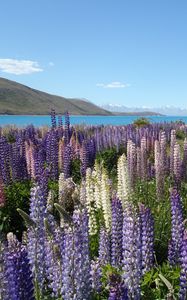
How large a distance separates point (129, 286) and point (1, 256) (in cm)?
127

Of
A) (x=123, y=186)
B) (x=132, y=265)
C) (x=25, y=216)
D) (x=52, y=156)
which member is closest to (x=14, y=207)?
(x=123, y=186)

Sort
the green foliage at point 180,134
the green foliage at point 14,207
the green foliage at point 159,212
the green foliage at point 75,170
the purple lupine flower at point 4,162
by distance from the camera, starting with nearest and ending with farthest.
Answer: the green foliage at point 159,212, the green foliage at point 14,207, the purple lupine flower at point 4,162, the green foliage at point 75,170, the green foliage at point 180,134

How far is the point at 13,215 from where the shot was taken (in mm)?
9477

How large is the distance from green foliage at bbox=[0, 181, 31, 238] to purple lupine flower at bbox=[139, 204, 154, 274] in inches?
156

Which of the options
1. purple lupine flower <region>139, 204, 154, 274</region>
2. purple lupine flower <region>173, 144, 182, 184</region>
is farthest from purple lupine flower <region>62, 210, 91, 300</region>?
purple lupine flower <region>173, 144, 182, 184</region>

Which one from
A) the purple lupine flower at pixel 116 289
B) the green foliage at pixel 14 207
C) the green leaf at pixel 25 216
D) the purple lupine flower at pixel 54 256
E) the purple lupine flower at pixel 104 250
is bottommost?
the green foliage at pixel 14 207

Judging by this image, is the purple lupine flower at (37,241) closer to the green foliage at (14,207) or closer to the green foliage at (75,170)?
A: the green foliage at (14,207)

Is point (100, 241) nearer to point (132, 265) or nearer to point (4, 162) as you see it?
point (132, 265)

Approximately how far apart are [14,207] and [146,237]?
4.71 metres

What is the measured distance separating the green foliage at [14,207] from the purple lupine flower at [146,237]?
396 centimetres

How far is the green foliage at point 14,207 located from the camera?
9.19 meters

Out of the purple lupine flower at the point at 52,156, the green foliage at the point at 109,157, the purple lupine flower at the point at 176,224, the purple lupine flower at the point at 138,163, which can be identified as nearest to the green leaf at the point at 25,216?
the purple lupine flower at the point at 176,224

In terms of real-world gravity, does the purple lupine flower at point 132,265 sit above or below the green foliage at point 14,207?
above

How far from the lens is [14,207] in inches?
380
